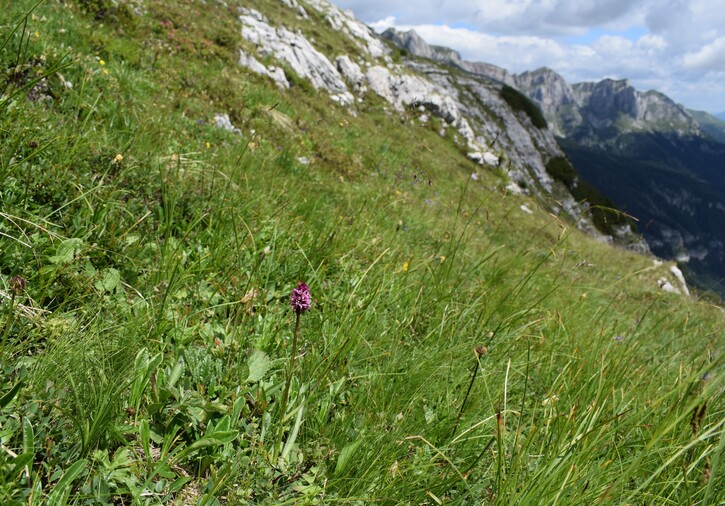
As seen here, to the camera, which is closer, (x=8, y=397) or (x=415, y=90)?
(x=8, y=397)

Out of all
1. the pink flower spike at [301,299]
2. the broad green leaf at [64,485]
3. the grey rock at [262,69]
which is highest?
the pink flower spike at [301,299]

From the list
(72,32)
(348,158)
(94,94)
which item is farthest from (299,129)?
(94,94)

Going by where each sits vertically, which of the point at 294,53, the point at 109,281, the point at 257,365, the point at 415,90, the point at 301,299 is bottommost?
the point at 109,281

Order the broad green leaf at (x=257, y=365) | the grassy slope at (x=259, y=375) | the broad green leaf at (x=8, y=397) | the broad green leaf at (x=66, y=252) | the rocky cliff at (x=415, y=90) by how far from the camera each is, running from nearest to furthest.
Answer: the broad green leaf at (x=8, y=397) → the grassy slope at (x=259, y=375) → the broad green leaf at (x=257, y=365) → the broad green leaf at (x=66, y=252) → the rocky cliff at (x=415, y=90)

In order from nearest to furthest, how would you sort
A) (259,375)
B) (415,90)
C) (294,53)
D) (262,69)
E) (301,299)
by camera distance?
(301,299) → (259,375) → (262,69) → (294,53) → (415,90)

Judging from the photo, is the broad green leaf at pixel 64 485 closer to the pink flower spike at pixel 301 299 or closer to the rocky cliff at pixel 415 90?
the pink flower spike at pixel 301 299

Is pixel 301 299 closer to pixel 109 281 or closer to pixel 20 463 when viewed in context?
pixel 20 463

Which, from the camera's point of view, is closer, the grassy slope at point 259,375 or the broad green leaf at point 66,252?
the grassy slope at point 259,375

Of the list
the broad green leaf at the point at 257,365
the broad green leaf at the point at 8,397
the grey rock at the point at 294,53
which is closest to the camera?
the broad green leaf at the point at 8,397

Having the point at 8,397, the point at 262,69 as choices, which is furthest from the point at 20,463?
the point at 262,69

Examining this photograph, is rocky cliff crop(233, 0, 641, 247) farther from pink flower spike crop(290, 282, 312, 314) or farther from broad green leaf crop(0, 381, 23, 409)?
broad green leaf crop(0, 381, 23, 409)

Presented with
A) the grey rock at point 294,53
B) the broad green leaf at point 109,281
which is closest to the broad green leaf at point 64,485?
the broad green leaf at point 109,281

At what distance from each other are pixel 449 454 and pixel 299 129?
11.3 meters

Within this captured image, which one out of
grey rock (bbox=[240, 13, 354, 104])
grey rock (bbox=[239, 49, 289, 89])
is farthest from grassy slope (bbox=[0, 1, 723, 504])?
grey rock (bbox=[240, 13, 354, 104])
